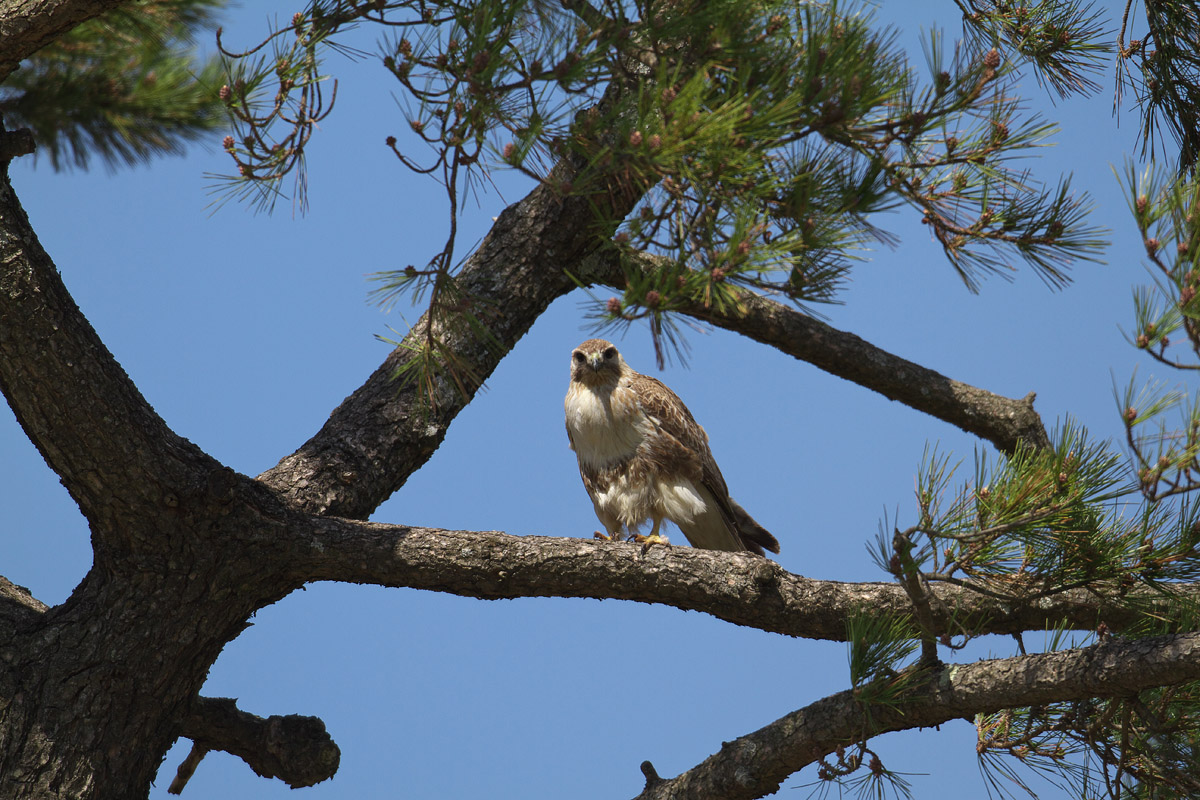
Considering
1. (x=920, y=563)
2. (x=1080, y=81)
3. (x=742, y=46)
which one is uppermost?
(x=1080, y=81)

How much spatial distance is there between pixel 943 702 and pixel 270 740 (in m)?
2.26

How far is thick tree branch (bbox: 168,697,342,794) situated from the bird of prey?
1.58 metres

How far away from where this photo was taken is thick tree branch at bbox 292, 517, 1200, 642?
331cm

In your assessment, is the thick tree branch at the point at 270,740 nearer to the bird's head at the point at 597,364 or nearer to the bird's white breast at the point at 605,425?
the bird's white breast at the point at 605,425

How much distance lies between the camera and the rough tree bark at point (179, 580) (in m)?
2.99

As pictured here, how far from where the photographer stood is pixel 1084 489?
2.74 meters

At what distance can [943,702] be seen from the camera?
114 inches

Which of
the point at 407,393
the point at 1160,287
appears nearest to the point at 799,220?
the point at 1160,287

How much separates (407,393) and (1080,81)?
2.60m

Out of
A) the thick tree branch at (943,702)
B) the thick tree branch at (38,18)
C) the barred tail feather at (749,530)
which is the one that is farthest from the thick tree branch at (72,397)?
the barred tail feather at (749,530)

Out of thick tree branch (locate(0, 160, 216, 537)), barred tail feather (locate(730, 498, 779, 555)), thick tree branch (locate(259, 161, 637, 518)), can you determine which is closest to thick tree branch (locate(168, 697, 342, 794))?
thick tree branch (locate(259, 161, 637, 518))

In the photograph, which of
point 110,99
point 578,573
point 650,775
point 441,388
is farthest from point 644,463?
point 110,99

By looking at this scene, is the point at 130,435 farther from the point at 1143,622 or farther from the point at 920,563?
the point at 1143,622

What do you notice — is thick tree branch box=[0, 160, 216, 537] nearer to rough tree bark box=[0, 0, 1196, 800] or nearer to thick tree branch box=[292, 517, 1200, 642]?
rough tree bark box=[0, 0, 1196, 800]
